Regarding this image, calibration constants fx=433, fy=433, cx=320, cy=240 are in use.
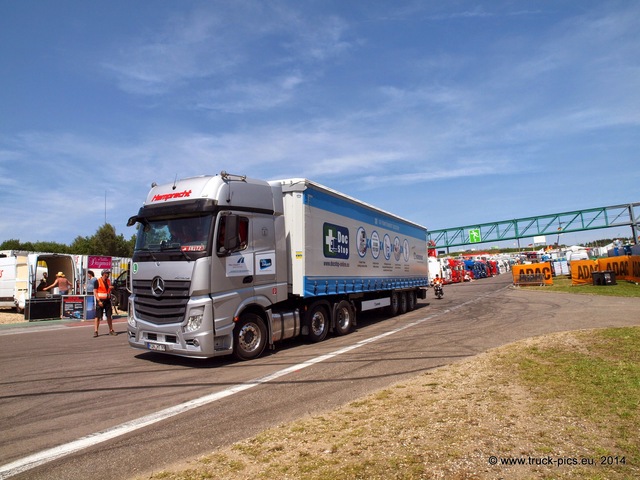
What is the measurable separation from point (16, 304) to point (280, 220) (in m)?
17.4

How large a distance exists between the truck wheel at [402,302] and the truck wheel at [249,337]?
369 inches

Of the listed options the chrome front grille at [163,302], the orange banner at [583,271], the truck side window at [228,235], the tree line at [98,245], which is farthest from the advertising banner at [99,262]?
the tree line at [98,245]

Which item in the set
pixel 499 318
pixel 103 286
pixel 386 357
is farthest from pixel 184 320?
pixel 499 318

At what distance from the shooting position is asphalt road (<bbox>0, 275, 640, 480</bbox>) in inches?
166

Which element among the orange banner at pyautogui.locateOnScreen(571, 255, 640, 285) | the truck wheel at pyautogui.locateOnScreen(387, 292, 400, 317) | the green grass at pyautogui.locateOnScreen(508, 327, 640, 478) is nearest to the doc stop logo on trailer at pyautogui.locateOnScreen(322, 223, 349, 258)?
the green grass at pyautogui.locateOnScreen(508, 327, 640, 478)

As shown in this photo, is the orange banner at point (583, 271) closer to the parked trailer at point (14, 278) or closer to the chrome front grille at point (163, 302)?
the chrome front grille at point (163, 302)

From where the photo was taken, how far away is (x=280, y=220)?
374 inches

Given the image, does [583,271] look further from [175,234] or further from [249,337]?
[175,234]

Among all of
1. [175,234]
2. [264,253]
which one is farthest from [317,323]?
[175,234]

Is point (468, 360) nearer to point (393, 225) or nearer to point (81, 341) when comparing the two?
point (393, 225)

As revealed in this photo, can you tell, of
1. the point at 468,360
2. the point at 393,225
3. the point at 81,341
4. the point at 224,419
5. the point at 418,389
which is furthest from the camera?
the point at 393,225

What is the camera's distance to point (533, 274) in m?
33.5

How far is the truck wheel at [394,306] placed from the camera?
16.2 metres

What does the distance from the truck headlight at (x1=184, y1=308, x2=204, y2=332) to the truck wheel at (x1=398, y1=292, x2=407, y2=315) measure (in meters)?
10.9
